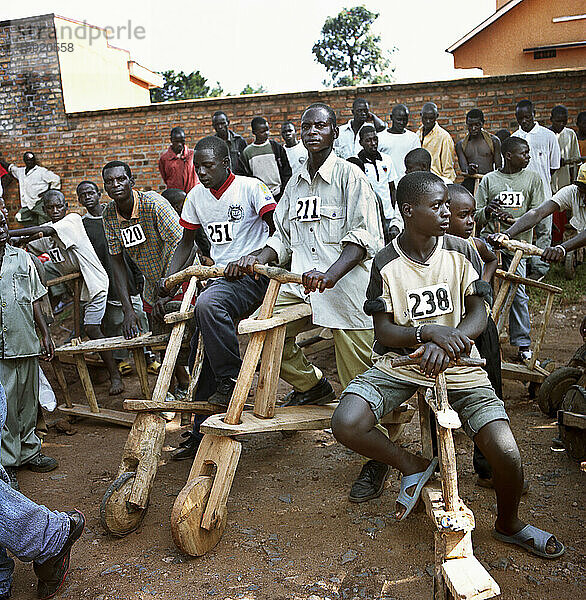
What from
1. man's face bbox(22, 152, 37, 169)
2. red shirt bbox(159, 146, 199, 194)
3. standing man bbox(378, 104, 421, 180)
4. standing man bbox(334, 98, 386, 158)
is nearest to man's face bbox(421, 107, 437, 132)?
standing man bbox(378, 104, 421, 180)

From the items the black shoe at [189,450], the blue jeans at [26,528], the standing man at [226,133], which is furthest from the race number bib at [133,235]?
the standing man at [226,133]

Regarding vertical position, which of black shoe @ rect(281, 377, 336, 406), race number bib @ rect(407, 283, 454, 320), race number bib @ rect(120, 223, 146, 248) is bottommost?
black shoe @ rect(281, 377, 336, 406)

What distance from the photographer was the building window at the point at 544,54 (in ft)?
51.5

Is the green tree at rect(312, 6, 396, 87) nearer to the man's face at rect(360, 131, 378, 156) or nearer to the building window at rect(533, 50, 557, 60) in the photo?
the building window at rect(533, 50, 557, 60)

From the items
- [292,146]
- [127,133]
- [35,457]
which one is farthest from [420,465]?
[127,133]

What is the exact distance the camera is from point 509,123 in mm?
10234

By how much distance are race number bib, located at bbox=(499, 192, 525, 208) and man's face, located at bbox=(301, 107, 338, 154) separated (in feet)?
9.22

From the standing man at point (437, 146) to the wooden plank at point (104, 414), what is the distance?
5.49m

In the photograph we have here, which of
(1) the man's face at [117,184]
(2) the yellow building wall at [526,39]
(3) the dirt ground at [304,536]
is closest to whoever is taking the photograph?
(3) the dirt ground at [304,536]

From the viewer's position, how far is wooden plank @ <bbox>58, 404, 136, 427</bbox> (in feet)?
17.2

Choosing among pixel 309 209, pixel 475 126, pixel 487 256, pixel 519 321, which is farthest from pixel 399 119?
Answer: pixel 309 209

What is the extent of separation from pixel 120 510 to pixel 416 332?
1.80 meters

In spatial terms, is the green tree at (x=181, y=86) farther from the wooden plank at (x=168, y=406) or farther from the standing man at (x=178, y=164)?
the wooden plank at (x=168, y=406)

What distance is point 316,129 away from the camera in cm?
393
